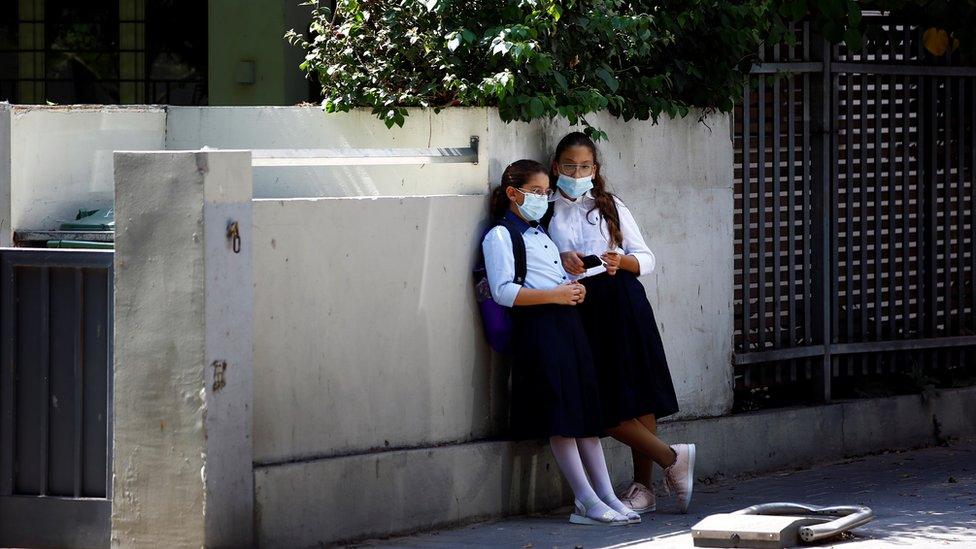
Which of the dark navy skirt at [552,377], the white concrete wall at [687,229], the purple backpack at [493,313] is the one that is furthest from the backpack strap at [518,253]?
the white concrete wall at [687,229]

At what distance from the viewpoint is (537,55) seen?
732 cm

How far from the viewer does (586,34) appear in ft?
25.8

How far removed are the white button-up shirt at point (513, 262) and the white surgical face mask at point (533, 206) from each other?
2.3 inches

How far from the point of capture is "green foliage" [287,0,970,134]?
24.3 ft

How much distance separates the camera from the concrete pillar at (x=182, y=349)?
6027 mm

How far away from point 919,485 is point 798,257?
5.56 ft

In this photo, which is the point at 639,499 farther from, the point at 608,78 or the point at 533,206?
the point at 608,78

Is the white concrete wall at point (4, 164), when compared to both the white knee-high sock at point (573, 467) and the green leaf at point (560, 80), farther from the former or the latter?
the white knee-high sock at point (573, 467)

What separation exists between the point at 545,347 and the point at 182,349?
1823 mm

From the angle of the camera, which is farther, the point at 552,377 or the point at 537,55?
the point at 537,55

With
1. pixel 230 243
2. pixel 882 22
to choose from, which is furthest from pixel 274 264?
pixel 882 22

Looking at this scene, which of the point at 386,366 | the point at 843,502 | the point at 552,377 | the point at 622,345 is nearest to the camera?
the point at 386,366

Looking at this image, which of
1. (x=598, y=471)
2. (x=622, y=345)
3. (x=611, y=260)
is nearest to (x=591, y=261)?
(x=611, y=260)

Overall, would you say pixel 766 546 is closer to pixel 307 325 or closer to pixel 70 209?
pixel 307 325
